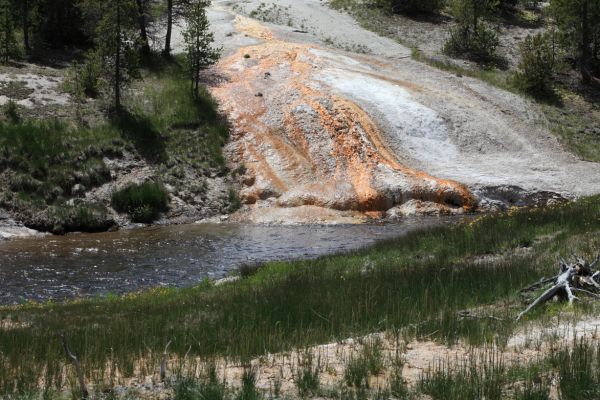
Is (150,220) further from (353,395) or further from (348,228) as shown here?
(353,395)

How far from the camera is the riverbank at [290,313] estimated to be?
802 centimetres

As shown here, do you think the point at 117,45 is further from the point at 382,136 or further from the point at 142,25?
the point at 382,136

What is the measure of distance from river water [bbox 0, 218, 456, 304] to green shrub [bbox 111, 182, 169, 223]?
119 cm

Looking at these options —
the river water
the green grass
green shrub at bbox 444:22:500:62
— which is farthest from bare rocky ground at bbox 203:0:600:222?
the green grass

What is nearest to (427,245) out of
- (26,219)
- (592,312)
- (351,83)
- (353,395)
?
(592,312)

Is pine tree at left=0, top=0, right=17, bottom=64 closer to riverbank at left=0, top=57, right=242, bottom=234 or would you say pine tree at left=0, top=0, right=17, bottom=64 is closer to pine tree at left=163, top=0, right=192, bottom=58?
riverbank at left=0, top=57, right=242, bottom=234

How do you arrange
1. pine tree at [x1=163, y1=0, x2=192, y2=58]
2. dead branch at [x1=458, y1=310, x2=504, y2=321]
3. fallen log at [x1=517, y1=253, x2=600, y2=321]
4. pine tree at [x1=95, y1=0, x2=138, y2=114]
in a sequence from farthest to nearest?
pine tree at [x1=163, y1=0, x2=192, y2=58] → pine tree at [x1=95, y1=0, x2=138, y2=114] → fallen log at [x1=517, y1=253, x2=600, y2=321] → dead branch at [x1=458, y1=310, x2=504, y2=321]

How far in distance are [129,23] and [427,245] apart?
65.3 ft

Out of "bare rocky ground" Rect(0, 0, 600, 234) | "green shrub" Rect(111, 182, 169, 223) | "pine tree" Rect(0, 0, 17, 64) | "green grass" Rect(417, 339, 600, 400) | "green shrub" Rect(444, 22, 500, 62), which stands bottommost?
"green shrub" Rect(111, 182, 169, 223)

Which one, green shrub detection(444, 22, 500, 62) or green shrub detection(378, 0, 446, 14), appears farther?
green shrub detection(378, 0, 446, 14)

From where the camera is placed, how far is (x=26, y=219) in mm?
24531

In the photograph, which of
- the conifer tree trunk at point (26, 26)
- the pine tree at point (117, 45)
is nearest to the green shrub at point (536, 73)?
the pine tree at point (117, 45)

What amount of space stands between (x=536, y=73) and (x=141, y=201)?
25.5 meters

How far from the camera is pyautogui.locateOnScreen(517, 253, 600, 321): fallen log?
9.66 m
